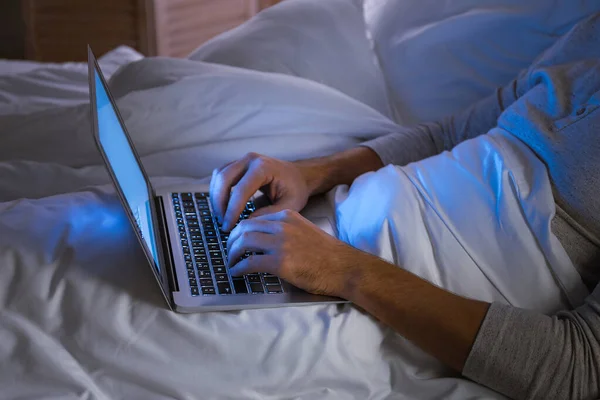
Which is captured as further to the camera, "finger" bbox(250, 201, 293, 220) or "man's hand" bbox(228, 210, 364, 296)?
"finger" bbox(250, 201, 293, 220)

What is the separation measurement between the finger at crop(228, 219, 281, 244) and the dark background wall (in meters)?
2.50

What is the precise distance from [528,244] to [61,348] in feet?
1.99

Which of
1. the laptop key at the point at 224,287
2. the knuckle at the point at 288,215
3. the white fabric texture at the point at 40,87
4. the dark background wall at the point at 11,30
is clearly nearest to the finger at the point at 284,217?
the knuckle at the point at 288,215

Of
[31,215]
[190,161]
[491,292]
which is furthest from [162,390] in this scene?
[190,161]

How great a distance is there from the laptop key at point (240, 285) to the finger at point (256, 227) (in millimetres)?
62

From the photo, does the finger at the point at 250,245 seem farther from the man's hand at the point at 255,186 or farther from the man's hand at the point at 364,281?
the man's hand at the point at 255,186

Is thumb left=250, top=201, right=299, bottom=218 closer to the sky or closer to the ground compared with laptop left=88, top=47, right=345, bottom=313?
closer to the ground

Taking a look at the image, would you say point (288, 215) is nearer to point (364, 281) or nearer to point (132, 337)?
point (364, 281)

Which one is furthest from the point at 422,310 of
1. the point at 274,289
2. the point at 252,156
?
the point at 252,156

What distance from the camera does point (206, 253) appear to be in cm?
105

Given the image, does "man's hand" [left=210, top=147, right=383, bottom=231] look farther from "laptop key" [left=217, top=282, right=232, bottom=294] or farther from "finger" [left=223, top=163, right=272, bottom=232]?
"laptop key" [left=217, top=282, right=232, bottom=294]

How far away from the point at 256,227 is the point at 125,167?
7.7 inches

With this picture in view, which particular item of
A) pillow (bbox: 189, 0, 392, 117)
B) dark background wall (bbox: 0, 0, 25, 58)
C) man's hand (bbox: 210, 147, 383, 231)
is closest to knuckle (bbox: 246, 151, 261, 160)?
man's hand (bbox: 210, 147, 383, 231)

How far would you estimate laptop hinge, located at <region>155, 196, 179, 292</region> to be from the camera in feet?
3.15
